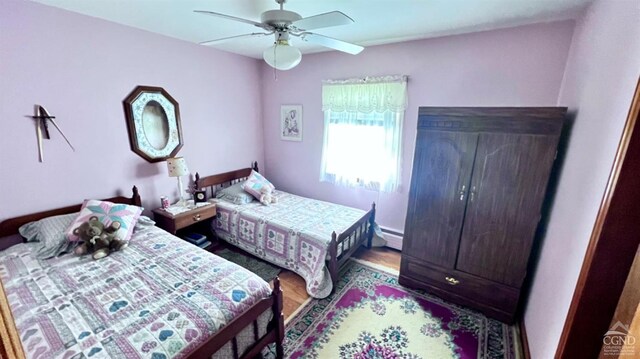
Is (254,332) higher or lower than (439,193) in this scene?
lower

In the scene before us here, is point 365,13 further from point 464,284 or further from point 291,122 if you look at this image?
point 464,284

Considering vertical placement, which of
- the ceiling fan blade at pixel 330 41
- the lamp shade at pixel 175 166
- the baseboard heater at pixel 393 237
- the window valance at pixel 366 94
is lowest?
the baseboard heater at pixel 393 237

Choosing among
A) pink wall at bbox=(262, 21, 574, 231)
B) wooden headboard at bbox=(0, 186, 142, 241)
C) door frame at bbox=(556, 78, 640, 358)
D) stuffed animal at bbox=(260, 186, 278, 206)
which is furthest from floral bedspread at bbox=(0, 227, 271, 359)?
pink wall at bbox=(262, 21, 574, 231)

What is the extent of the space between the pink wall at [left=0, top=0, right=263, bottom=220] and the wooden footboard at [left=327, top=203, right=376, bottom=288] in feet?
6.96

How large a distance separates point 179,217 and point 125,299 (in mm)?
1308

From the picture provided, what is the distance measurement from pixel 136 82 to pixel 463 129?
3216 mm

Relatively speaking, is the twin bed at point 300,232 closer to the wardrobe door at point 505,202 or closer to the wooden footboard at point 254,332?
the wooden footboard at point 254,332

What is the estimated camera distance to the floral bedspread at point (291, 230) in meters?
2.50

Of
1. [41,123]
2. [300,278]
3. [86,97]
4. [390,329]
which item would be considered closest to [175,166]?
[86,97]

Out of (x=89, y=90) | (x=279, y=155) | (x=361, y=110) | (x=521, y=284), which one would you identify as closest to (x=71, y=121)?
(x=89, y=90)

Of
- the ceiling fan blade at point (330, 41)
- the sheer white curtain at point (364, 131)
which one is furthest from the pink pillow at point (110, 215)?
the sheer white curtain at point (364, 131)

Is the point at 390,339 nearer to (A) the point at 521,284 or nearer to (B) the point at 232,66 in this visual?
(A) the point at 521,284

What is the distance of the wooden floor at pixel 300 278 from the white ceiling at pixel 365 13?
2.51 m

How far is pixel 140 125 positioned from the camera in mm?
2812
